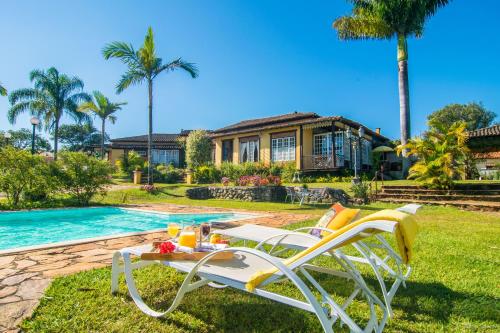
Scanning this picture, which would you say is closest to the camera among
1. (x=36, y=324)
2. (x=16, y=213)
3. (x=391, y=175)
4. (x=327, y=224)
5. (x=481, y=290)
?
(x=36, y=324)

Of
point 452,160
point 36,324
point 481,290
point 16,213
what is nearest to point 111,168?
point 16,213

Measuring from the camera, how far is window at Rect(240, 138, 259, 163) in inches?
973

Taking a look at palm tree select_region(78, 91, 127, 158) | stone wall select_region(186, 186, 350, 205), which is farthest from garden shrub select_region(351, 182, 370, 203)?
palm tree select_region(78, 91, 127, 158)

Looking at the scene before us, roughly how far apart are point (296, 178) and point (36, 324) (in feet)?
58.5

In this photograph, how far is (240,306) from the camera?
2.76 m

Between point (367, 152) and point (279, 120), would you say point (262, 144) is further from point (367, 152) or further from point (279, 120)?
point (367, 152)

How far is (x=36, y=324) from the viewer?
7.53ft

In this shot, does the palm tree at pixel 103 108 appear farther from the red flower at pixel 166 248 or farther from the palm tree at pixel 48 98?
the red flower at pixel 166 248

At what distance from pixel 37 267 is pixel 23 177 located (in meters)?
8.82

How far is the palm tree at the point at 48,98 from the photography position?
80.7 ft

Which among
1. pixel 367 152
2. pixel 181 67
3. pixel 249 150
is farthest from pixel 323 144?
pixel 181 67

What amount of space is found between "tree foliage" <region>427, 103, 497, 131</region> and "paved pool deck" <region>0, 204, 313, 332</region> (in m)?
43.5

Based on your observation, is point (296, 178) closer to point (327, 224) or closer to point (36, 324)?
point (327, 224)

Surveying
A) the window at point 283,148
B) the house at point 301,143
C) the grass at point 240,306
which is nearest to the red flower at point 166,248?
the grass at point 240,306
